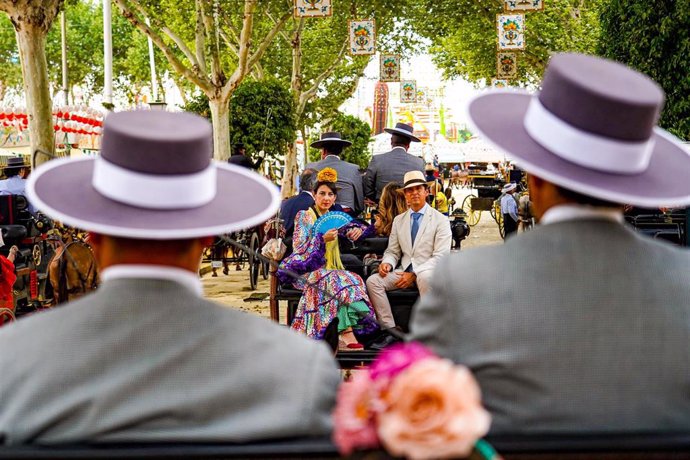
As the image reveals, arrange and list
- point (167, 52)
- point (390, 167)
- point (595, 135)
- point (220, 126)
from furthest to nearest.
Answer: point (220, 126) < point (167, 52) < point (390, 167) < point (595, 135)

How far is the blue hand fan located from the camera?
7996 mm

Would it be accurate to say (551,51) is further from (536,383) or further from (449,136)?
(449,136)

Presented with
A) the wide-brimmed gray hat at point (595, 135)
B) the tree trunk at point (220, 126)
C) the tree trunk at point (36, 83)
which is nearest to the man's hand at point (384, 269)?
the wide-brimmed gray hat at point (595, 135)

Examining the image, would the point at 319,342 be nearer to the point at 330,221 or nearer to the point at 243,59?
the point at 330,221

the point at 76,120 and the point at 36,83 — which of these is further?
the point at 76,120

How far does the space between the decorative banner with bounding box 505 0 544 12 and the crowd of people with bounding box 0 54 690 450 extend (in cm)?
1918

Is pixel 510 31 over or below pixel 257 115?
over

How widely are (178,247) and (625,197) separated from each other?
3.78ft

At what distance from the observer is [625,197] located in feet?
8.47

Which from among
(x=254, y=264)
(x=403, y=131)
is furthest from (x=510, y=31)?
(x=403, y=131)

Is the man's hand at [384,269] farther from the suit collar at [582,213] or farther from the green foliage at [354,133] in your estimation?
the green foliage at [354,133]

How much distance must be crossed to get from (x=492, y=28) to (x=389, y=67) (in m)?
4.59

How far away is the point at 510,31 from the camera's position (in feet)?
77.2

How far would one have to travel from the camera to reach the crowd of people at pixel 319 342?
2396 mm
